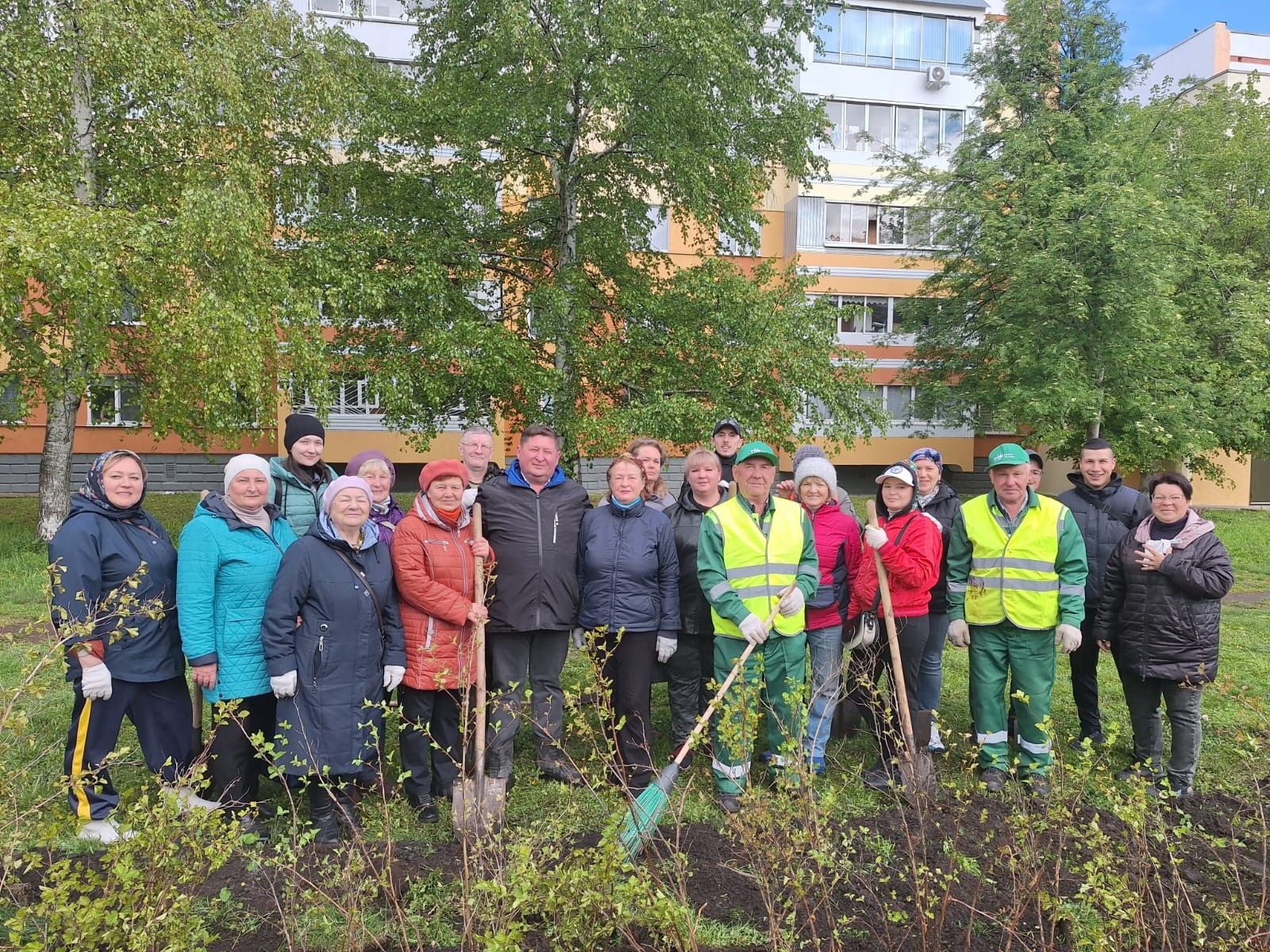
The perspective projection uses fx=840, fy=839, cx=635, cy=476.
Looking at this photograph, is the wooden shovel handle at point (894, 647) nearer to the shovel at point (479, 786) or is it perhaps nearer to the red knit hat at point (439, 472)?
the shovel at point (479, 786)

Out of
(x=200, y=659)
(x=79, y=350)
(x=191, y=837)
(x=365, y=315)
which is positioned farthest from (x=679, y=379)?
(x=191, y=837)

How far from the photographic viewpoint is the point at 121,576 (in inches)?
149

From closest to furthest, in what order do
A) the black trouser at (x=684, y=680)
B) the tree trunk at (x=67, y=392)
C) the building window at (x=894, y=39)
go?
1. the black trouser at (x=684, y=680)
2. the tree trunk at (x=67, y=392)
3. the building window at (x=894, y=39)

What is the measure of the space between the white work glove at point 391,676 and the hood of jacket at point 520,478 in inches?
43.5

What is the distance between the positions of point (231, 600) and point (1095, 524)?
4.90 meters

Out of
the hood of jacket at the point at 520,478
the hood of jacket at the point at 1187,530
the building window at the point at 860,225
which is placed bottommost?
the hood of jacket at the point at 1187,530

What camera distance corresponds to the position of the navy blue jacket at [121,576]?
3652 mm

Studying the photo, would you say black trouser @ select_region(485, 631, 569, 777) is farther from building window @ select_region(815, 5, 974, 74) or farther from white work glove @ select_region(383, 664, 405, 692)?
building window @ select_region(815, 5, 974, 74)

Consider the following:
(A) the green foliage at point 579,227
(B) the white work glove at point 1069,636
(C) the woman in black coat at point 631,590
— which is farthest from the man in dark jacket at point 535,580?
(A) the green foliage at point 579,227

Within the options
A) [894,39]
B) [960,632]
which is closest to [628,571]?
[960,632]

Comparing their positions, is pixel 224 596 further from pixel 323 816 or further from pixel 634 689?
pixel 634 689

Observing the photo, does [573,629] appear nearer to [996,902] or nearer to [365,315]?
[996,902]

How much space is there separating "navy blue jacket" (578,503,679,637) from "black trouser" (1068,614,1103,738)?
8.56 feet

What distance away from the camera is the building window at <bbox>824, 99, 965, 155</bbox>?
23906 millimetres
